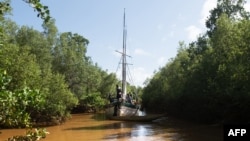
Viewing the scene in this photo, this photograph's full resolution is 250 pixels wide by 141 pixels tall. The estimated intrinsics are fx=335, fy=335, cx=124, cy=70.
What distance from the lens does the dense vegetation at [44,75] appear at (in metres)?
4.36

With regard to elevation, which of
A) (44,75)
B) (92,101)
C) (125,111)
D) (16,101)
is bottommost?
(125,111)

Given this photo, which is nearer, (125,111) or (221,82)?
(221,82)

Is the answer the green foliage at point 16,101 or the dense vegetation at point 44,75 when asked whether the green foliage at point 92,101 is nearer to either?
the dense vegetation at point 44,75

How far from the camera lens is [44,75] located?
3397 centimetres

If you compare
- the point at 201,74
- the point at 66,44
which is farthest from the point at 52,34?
the point at 201,74

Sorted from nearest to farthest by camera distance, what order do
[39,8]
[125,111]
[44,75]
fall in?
1. [39,8]
2. [44,75]
3. [125,111]

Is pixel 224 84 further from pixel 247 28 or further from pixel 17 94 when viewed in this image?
pixel 17 94

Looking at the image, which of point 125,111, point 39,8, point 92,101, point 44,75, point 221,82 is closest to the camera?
point 39,8

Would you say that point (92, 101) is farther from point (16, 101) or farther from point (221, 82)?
point (16, 101)

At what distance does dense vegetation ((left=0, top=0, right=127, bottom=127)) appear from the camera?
4.36m

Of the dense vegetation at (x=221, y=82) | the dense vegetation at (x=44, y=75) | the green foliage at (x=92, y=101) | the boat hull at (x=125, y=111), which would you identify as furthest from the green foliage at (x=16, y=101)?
the green foliage at (x=92, y=101)

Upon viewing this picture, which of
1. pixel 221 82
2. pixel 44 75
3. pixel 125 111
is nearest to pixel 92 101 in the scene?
pixel 125 111

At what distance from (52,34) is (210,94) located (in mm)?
31055

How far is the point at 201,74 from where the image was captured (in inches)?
1192
